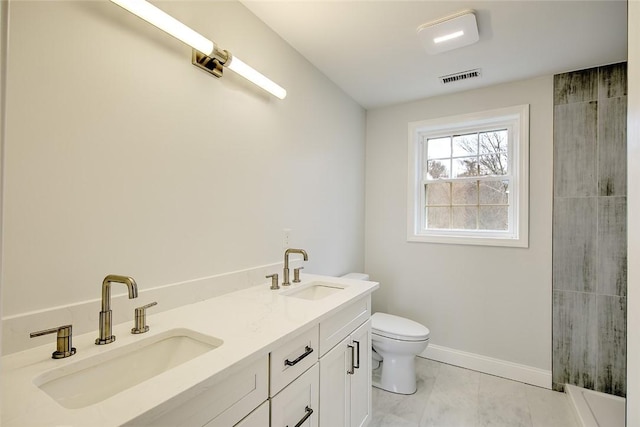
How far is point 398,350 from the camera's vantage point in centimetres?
207

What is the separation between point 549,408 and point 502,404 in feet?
0.97

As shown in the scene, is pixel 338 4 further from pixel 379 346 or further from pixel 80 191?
pixel 379 346

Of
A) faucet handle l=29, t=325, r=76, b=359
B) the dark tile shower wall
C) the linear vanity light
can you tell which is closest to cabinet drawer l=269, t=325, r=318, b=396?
faucet handle l=29, t=325, r=76, b=359

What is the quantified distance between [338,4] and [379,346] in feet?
7.06

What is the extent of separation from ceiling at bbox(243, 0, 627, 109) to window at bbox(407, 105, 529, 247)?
363 millimetres

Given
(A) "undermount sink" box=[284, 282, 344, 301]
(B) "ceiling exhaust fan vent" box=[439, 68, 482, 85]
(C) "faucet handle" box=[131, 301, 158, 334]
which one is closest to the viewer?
(C) "faucet handle" box=[131, 301, 158, 334]

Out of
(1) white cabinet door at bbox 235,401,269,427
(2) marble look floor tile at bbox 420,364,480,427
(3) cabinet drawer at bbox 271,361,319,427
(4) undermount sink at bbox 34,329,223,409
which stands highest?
(4) undermount sink at bbox 34,329,223,409

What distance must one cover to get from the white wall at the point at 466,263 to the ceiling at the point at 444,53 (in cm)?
26

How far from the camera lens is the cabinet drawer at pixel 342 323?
1252 mm

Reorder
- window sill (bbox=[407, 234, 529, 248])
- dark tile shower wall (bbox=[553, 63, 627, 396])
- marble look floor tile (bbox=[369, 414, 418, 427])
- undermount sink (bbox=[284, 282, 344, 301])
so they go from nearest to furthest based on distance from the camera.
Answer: undermount sink (bbox=[284, 282, 344, 301]), marble look floor tile (bbox=[369, 414, 418, 427]), dark tile shower wall (bbox=[553, 63, 627, 396]), window sill (bbox=[407, 234, 529, 248])

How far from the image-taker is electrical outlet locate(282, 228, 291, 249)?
6.04ft

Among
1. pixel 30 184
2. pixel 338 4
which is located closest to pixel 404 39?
pixel 338 4

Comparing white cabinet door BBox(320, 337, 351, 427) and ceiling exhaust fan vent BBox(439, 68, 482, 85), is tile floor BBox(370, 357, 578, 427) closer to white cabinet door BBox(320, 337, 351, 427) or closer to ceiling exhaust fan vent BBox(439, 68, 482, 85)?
white cabinet door BBox(320, 337, 351, 427)
